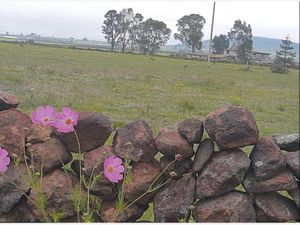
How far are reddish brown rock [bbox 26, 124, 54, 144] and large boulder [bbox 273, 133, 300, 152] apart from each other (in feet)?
4.01

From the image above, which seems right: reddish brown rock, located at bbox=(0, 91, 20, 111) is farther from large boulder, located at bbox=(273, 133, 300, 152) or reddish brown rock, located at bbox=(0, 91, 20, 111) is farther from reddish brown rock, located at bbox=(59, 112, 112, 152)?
large boulder, located at bbox=(273, 133, 300, 152)

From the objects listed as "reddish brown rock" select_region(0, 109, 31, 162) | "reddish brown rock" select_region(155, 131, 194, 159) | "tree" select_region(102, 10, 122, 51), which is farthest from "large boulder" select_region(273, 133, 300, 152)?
"reddish brown rock" select_region(0, 109, 31, 162)

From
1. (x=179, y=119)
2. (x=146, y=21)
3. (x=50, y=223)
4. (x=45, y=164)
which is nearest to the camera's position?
(x=50, y=223)

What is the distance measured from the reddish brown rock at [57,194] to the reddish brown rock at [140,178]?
31cm

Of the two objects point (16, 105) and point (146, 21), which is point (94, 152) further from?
point (146, 21)

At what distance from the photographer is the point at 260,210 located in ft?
8.38

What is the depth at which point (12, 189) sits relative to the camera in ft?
8.43

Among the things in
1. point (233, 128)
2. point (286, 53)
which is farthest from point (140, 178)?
point (286, 53)

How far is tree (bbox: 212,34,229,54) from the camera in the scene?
2852 mm

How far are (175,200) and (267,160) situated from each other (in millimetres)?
549

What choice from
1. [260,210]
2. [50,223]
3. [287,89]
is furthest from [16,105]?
[287,89]

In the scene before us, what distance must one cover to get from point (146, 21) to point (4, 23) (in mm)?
803

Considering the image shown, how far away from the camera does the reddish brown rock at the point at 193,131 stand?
257 centimetres

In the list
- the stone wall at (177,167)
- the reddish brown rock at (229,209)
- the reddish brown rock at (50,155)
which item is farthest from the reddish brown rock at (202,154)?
the reddish brown rock at (50,155)
